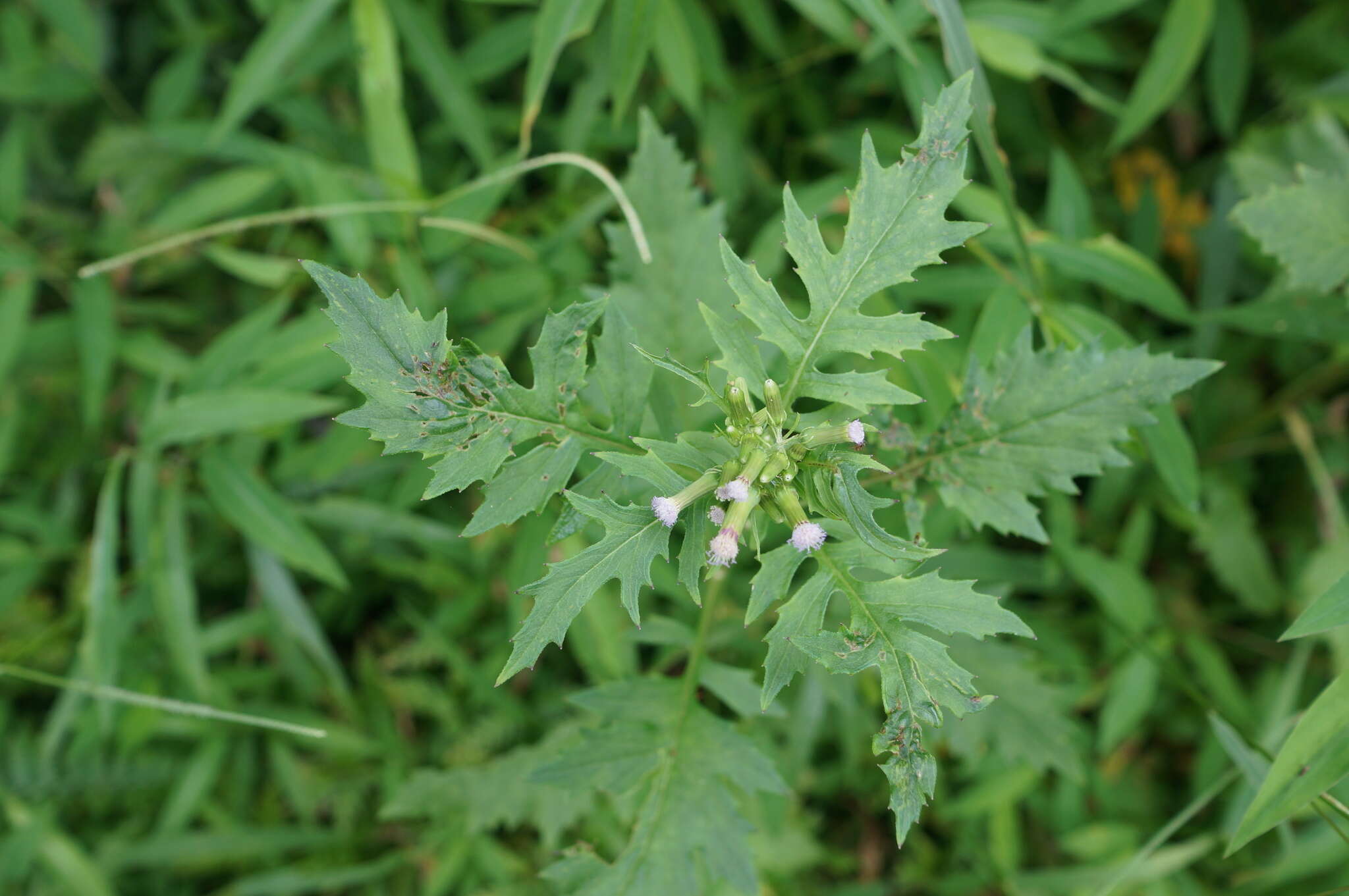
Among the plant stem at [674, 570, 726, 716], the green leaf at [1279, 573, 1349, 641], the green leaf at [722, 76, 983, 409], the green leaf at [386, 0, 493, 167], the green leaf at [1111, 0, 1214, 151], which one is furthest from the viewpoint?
the green leaf at [386, 0, 493, 167]

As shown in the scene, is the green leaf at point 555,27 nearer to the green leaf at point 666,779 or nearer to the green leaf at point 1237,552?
the green leaf at point 666,779

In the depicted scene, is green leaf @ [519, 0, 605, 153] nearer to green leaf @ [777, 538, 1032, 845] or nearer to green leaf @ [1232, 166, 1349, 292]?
green leaf @ [777, 538, 1032, 845]

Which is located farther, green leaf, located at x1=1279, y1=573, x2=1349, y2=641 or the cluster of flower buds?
green leaf, located at x1=1279, y1=573, x2=1349, y2=641

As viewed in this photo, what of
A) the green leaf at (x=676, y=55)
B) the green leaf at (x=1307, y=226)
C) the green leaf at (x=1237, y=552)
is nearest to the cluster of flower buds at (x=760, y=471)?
the green leaf at (x=676, y=55)

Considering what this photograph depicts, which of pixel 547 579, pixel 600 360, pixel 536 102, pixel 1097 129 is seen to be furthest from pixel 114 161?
pixel 1097 129

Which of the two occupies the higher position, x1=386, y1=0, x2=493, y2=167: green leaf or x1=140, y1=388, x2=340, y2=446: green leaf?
x1=386, y1=0, x2=493, y2=167: green leaf

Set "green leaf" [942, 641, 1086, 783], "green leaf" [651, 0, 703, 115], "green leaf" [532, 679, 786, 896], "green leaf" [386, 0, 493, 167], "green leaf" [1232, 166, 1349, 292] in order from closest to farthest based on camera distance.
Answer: "green leaf" [532, 679, 786, 896]
"green leaf" [1232, 166, 1349, 292]
"green leaf" [942, 641, 1086, 783]
"green leaf" [651, 0, 703, 115]
"green leaf" [386, 0, 493, 167]

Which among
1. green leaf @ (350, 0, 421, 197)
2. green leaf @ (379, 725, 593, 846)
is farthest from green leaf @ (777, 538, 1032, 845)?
green leaf @ (350, 0, 421, 197)
